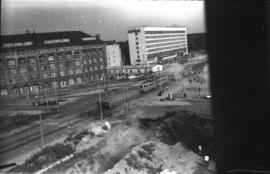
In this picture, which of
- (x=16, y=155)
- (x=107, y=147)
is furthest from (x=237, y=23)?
(x=16, y=155)

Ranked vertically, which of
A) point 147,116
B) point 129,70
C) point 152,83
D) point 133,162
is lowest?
point 133,162

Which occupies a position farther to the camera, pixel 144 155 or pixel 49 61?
pixel 49 61

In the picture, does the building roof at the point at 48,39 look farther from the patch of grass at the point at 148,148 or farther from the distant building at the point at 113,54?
the patch of grass at the point at 148,148

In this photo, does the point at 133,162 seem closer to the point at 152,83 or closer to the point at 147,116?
the point at 147,116

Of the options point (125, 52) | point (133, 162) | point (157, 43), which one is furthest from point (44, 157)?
point (125, 52)

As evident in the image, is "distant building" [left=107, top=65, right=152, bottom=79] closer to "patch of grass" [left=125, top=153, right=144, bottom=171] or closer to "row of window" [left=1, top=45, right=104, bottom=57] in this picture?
"row of window" [left=1, top=45, right=104, bottom=57]

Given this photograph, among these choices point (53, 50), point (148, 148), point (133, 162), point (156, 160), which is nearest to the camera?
point (133, 162)

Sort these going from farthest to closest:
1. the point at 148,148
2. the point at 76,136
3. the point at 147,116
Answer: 1. the point at 147,116
2. the point at 76,136
3. the point at 148,148

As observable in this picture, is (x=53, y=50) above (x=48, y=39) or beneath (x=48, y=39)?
beneath
